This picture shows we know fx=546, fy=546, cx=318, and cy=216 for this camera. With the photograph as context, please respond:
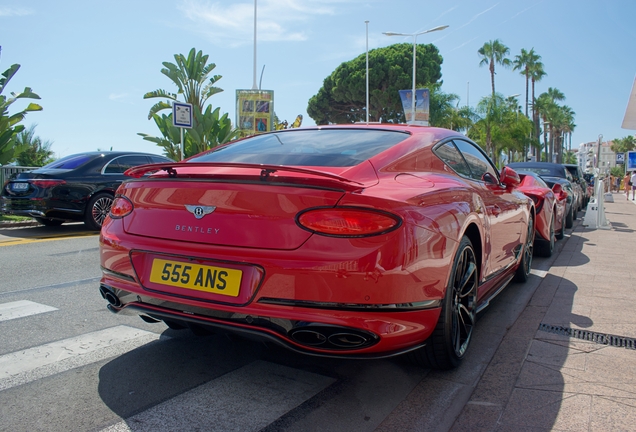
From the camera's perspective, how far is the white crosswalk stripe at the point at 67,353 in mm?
3049

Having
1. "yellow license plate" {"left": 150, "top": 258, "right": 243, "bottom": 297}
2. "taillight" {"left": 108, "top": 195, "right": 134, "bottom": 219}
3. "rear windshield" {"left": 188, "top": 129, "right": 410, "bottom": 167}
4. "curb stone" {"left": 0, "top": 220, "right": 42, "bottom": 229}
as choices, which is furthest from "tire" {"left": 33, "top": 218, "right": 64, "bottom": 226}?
"yellow license plate" {"left": 150, "top": 258, "right": 243, "bottom": 297}

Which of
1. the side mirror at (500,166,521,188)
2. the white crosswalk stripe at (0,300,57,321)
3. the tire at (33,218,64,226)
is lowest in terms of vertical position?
the white crosswalk stripe at (0,300,57,321)

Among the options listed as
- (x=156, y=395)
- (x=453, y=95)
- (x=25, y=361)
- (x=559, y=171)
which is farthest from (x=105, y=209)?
(x=453, y=95)

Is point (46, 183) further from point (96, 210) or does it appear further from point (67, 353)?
point (67, 353)

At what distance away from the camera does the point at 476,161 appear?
4.38m

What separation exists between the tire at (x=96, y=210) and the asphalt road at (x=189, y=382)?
603 cm

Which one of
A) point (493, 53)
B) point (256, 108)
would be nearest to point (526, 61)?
point (493, 53)

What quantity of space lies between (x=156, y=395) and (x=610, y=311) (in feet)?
12.7

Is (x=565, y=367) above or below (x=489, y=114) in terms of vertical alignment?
below

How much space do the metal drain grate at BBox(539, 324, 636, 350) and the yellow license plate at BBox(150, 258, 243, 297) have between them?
2.65 m

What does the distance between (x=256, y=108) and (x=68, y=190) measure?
57.6 feet

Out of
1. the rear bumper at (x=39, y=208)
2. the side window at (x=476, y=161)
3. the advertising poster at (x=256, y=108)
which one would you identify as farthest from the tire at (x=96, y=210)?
the advertising poster at (x=256, y=108)

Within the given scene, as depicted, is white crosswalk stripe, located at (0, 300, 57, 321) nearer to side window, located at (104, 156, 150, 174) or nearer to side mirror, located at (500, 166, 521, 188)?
side mirror, located at (500, 166, 521, 188)

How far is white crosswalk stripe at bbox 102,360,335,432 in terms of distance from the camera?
8.09 feet
